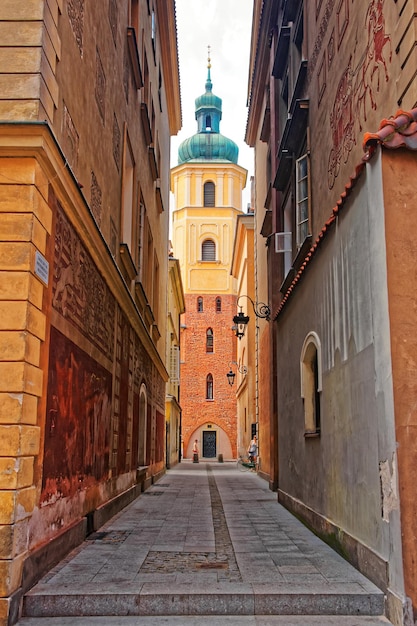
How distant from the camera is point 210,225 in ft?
180

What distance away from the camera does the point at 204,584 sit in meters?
5.95

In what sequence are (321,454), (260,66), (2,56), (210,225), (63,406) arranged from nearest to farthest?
(2,56) → (63,406) → (321,454) → (260,66) → (210,225)

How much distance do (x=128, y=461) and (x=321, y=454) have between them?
19.4 ft

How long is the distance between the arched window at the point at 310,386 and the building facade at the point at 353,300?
0.02 meters

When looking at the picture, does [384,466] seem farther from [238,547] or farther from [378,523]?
[238,547]

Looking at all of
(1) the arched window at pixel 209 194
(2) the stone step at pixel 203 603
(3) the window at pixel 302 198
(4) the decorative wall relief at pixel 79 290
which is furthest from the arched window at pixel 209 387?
(2) the stone step at pixel 203 603

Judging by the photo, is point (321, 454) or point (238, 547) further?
point (321, 454)

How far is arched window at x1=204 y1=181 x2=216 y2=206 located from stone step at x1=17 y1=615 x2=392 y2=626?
51287 millimetres

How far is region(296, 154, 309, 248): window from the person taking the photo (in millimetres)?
11930

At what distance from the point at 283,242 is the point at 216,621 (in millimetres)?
→ 10233

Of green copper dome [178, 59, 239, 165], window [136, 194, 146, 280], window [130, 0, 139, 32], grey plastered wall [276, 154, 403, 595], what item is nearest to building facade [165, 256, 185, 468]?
window [136, 194, 146, 280]

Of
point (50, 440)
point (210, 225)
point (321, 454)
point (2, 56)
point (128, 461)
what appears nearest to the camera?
point (2, 56)

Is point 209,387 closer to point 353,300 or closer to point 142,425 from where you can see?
point 142,425

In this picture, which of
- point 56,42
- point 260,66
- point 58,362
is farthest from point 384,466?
point 260,66
